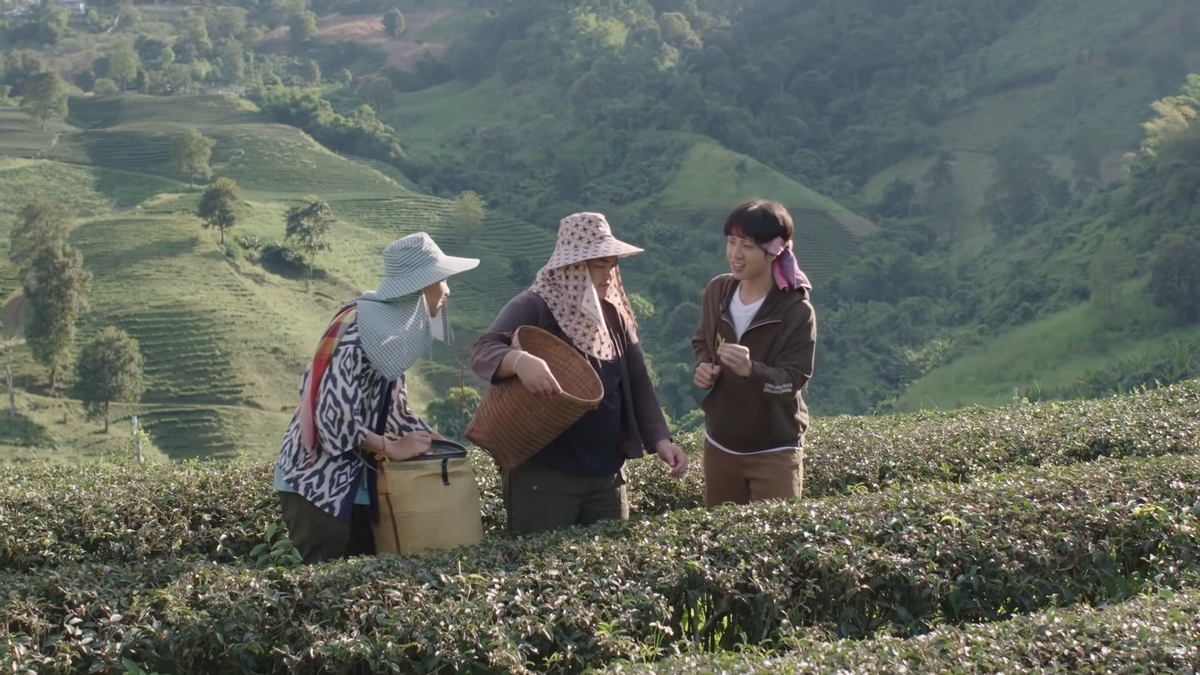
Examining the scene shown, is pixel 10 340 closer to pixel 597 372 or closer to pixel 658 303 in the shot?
pixel 658 303

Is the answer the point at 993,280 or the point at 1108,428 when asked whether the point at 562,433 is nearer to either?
the point at 1108,428

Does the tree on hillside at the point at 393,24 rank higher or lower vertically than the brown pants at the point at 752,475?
higher

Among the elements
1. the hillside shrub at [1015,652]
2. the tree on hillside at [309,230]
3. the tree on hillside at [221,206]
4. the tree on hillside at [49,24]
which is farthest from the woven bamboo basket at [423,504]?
the tree on hillside at [49,24]

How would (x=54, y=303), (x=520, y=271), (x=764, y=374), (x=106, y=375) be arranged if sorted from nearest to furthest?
(x=764, y=374) → (x=106, y=375) → (x=54, y=303) → (x=520, y=271)

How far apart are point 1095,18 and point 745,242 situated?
78.7 meters

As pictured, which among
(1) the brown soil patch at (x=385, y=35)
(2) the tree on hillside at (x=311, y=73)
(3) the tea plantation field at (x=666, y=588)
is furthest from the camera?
(1) the brown soil patch at (x=385, y=35)

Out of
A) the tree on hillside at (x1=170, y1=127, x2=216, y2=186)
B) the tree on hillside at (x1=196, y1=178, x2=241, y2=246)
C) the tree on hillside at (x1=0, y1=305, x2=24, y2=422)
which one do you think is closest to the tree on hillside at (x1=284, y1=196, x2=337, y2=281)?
the tree on hillside at (x1=196, y1=178, x2=241, y2=246)

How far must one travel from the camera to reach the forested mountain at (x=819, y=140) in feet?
162

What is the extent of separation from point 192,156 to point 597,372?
217ft

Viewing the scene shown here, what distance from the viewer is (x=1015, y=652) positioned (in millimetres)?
3289

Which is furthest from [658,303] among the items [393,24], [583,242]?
[583,242]

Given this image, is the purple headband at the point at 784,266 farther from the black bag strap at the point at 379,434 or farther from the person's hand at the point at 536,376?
the black bag strap at the point at 379,434

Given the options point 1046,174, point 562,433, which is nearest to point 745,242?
point 562,433

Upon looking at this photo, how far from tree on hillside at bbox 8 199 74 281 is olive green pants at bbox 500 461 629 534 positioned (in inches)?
1873
